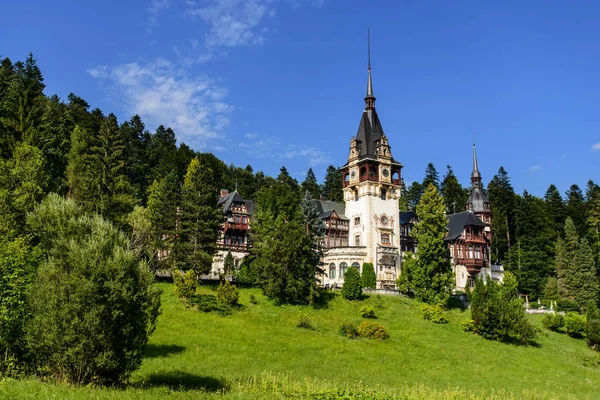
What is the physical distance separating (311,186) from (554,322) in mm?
70392

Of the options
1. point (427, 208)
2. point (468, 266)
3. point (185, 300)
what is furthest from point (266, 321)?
point (468, 266)

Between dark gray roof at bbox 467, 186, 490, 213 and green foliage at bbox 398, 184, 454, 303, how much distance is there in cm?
3432

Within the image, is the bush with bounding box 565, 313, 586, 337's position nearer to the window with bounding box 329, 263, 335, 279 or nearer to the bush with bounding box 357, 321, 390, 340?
the bush with bounding box 357, 321, 390, 340

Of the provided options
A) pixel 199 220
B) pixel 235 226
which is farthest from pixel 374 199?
pixel 199 220

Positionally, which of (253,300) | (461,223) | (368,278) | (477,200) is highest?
(477,200)

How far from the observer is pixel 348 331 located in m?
39.6

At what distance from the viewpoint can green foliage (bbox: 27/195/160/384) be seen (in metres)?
18.3

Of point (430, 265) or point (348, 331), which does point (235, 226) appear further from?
point (348, 331)

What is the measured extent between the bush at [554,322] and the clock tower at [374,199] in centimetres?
1830

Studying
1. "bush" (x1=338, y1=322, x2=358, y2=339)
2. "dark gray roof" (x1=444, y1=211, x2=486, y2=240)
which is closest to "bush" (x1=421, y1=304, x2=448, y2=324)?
"bush" (x1=338, y1=322, x2=358, y2=339)

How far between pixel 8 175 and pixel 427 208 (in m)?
40.2

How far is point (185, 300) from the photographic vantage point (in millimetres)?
42250

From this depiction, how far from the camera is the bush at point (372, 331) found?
3947 centimetres

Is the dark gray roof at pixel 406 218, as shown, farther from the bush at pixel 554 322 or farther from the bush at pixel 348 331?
the bush at pixel 348 331
